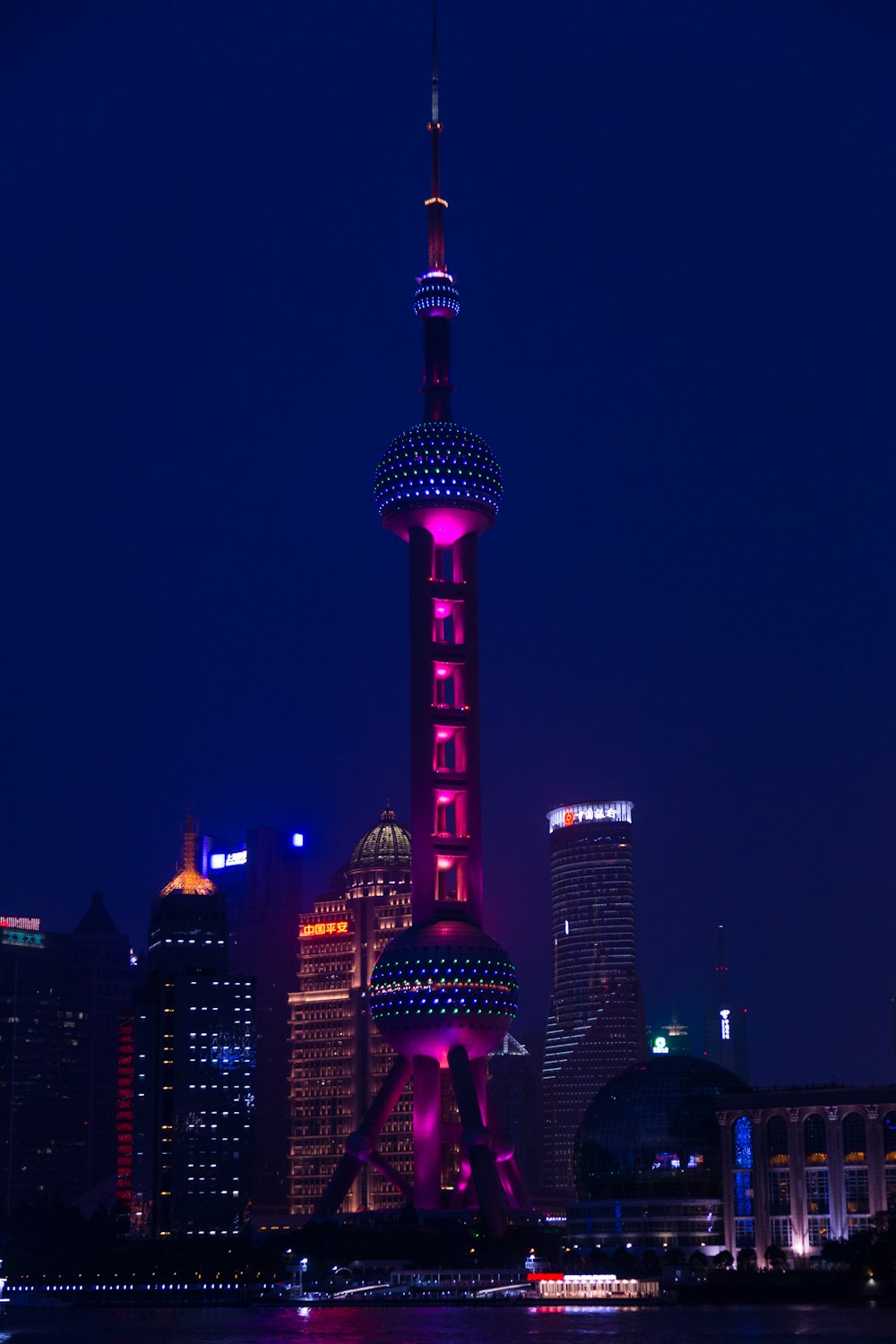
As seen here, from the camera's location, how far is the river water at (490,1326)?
5507 inches

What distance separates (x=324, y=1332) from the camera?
503ft

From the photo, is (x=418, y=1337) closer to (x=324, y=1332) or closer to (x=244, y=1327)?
(x=324, y=1332)

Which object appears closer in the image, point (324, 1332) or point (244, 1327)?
point (324, 1332)

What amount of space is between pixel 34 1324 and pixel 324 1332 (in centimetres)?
5290

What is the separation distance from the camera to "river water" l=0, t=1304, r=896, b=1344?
139875mm

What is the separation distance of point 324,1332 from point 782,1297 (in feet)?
185

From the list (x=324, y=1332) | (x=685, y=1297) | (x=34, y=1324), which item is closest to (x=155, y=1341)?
(x=324, y=1332)

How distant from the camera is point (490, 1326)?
529ft

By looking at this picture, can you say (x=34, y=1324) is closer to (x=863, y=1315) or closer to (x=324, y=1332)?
(x=324, y=1332)

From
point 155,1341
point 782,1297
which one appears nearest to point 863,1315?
point 782,1297

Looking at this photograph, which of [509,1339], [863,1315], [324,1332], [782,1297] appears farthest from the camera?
[782,1297]

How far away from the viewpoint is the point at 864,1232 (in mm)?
192625

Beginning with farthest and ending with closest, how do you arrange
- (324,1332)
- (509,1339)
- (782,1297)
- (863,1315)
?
(782,1297) < (863,1315) < (324,1332) < (509,1339)

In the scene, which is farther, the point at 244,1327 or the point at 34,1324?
the point at 34,1324
